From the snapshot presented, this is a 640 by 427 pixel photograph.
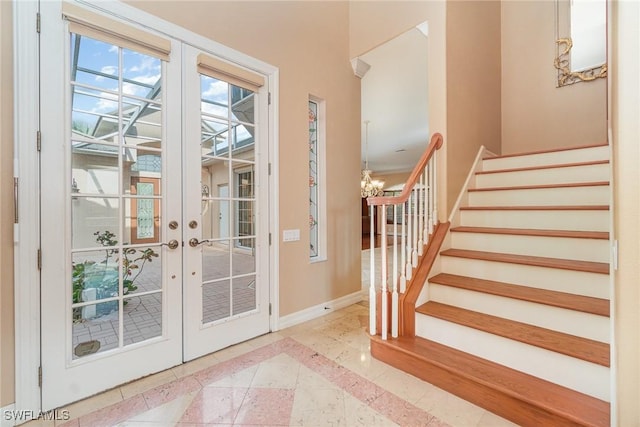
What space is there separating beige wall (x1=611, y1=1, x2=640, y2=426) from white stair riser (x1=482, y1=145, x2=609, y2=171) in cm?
229

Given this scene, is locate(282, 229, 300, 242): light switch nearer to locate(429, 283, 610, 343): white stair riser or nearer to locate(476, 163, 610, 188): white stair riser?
locate(429, 283, 610, 343): white stair riser

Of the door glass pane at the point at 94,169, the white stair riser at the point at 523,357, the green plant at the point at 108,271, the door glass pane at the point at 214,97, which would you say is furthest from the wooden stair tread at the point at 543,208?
the door glass pane at the point at 94,169

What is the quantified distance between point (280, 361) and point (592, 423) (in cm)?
176

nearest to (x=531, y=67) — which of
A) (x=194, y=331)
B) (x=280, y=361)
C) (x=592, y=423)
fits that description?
(x=592, y=423)

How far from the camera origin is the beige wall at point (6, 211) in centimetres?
146

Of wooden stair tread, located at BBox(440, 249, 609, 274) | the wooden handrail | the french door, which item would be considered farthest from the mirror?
the french door

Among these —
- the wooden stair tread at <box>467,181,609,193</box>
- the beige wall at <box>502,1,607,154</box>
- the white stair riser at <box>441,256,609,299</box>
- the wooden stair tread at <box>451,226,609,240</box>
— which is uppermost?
the beige wall at <box>502,1,607,154</box>

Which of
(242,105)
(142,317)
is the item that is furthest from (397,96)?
(142,317)

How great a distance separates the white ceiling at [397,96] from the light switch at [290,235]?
229 centimetres

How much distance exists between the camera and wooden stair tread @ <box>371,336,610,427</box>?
134 centimetres

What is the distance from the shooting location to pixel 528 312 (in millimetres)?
1828

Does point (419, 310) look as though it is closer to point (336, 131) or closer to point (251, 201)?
→ point (251, 201)

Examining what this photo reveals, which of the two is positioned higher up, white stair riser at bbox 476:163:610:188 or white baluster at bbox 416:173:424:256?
white stair riser at bbox 476:163:610:188

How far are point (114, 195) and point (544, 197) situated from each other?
3.47 m
